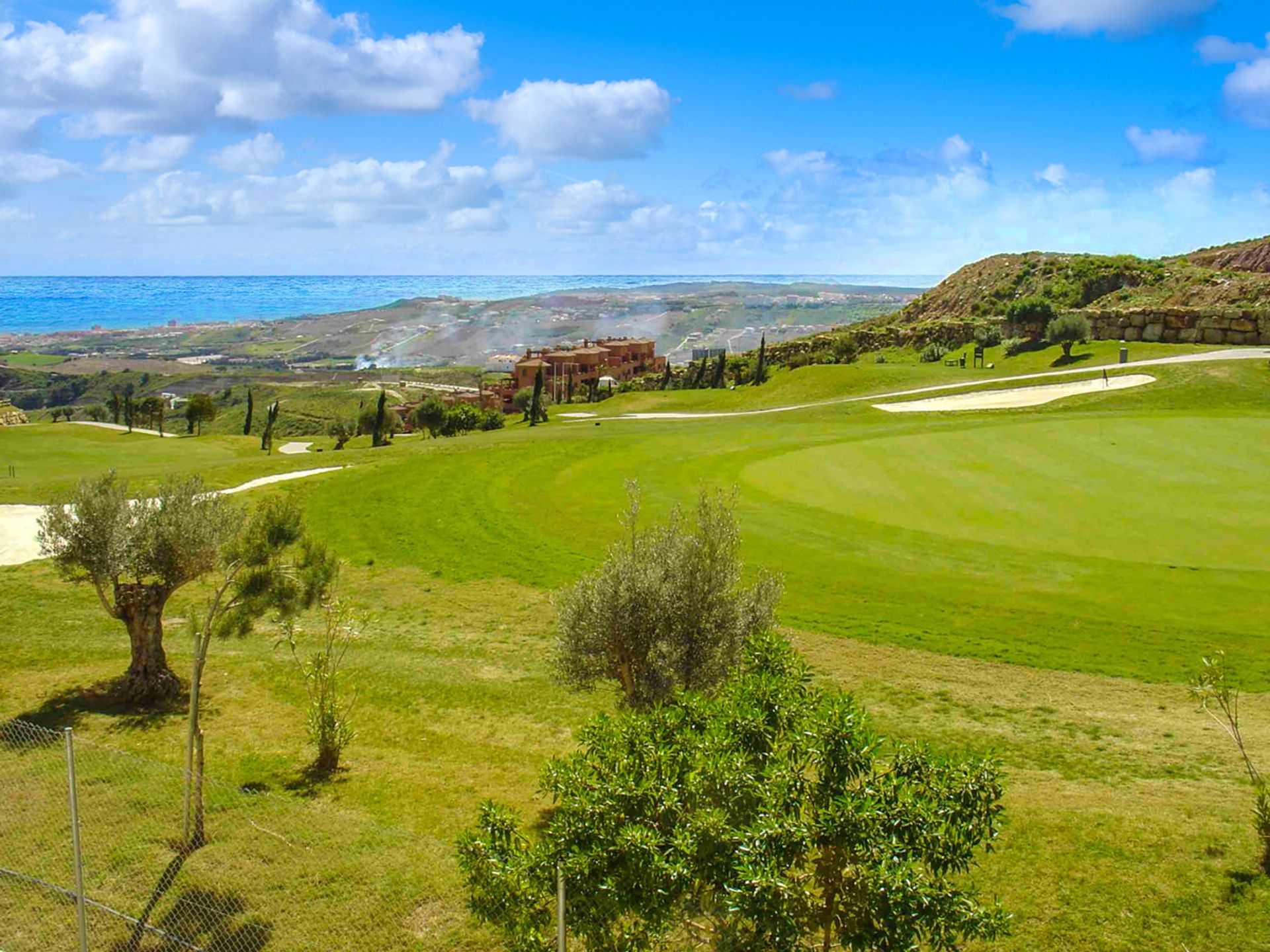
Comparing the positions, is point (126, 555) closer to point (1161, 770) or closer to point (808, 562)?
point (808, 562)

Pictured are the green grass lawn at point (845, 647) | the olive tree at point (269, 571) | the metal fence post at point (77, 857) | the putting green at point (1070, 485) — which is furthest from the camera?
the putting green at point (1070, 485)

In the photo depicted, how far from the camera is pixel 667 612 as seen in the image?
1435 cm

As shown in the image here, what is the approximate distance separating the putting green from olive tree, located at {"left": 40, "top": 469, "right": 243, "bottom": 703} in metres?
19.2

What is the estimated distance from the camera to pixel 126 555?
18.2 m

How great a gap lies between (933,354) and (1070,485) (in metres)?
58.4

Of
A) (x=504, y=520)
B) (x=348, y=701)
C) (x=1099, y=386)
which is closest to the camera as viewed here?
(x=348, y=701)

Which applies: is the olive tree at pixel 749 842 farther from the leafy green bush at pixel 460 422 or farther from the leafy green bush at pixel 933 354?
the leafy green bush at pixel 933 354

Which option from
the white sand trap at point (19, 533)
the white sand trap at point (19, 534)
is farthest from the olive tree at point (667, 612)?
the white sand trap at point (19, 534)

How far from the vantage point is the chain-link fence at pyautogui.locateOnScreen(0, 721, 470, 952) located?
32.0ft

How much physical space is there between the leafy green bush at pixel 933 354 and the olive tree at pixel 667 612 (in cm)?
7609

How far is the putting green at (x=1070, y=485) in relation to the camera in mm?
26469

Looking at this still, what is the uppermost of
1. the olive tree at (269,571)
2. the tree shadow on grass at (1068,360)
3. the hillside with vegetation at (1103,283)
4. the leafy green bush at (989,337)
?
the hillside with vegetation at (1103,283)

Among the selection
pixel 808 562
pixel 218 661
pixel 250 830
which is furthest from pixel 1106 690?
pixel 218 661

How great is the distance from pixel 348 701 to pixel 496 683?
9.99 feet
